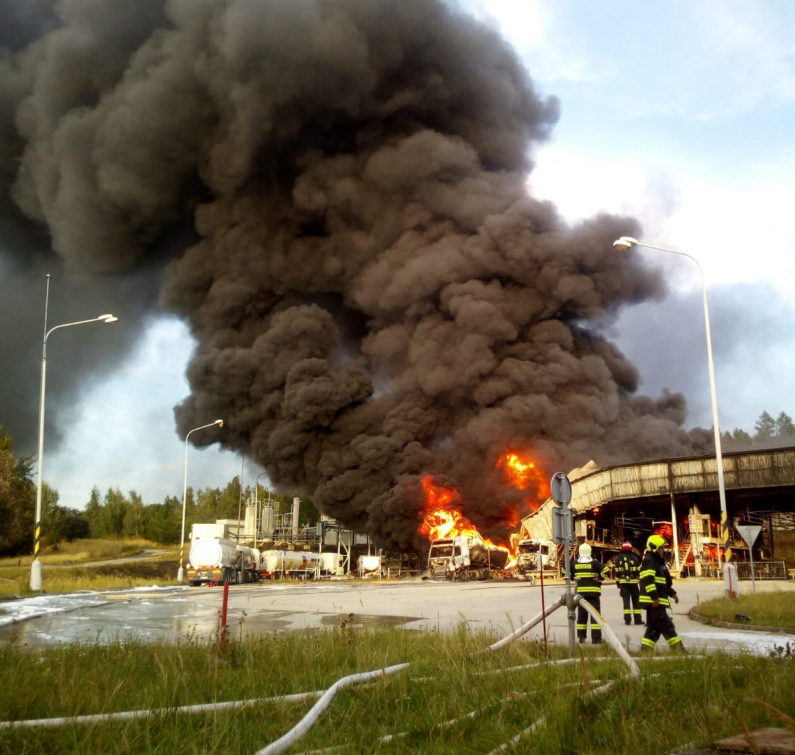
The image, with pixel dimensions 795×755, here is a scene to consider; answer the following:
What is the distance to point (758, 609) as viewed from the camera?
12.4 meters

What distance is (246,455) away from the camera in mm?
42375

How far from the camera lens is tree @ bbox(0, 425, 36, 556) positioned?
155 feet

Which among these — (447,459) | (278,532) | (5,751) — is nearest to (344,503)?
(447,459)

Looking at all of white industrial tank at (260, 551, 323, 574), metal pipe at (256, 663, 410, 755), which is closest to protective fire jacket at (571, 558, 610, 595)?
metal pipe at (256, 663, 410, 755)

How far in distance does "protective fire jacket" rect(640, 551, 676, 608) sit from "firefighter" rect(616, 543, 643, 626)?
9.32 ft

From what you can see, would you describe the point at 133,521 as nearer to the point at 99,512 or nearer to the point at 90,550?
the point at 99,512

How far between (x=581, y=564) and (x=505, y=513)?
27456 millimetres

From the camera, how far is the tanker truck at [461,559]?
115ft

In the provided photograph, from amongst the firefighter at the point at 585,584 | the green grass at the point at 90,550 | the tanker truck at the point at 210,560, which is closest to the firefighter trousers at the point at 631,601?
the firefighter at the point at 585,584

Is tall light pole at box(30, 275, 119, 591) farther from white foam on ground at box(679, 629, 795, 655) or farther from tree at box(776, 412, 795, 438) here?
tree at box(776, 412, 795, 438)

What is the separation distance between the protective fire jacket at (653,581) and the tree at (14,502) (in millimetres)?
45212

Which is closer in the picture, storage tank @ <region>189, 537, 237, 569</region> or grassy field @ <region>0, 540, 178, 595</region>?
grassy field @ <region>0, 540, 178, 595</region>

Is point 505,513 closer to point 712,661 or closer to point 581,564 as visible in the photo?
point 581,564

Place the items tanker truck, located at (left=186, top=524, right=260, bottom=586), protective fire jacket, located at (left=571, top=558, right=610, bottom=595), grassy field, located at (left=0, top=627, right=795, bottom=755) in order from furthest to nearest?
tanker truck, located at (left=186, top=524, right=260, bottom=586), protective fire jacket, located at (left=571, top=558, right=610, bottom=595), grassy field, located at (left=0, top=627, right=795, bottom=755)
